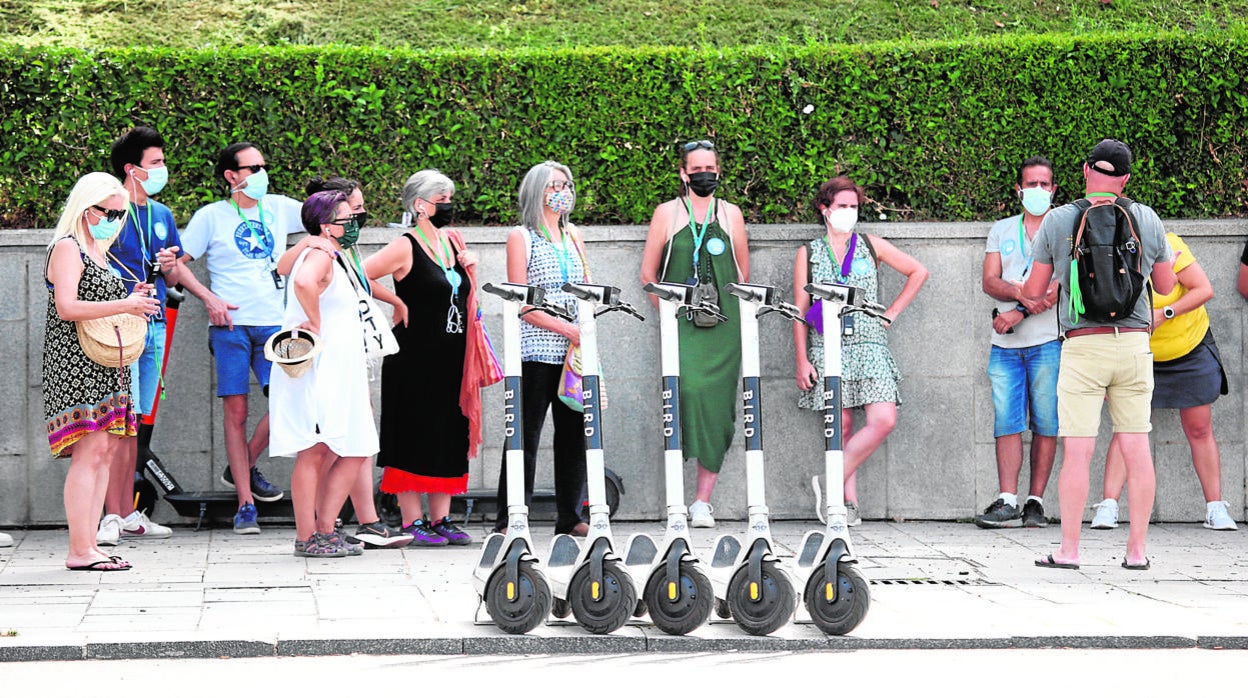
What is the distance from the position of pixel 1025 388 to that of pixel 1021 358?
18cm

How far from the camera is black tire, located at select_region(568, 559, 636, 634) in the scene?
20.2 feet

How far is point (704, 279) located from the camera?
954 centimetres

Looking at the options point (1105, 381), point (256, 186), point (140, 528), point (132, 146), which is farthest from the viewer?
point (256, 186)

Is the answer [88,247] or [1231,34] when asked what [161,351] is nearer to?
[88,247]

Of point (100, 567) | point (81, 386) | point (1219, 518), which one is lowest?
point (1219, 518)

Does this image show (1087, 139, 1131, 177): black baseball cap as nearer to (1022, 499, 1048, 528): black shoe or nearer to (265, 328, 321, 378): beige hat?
(1022, 499, 1048, 528): black shoe

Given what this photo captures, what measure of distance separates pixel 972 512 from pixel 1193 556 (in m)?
1.76

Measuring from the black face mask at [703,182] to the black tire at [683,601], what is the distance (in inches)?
144

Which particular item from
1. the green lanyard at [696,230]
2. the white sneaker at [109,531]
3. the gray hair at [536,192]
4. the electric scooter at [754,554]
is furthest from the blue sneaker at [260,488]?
the electric scooter at [754,554]

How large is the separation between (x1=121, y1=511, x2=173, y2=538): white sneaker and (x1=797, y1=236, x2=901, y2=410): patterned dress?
12.6ft

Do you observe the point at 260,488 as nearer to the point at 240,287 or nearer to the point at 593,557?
the point at 240,287

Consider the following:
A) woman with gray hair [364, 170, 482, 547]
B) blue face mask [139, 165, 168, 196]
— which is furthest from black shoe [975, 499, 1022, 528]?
blue face mask [139, 165, 168, 196]

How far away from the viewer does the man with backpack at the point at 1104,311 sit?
7781 mm

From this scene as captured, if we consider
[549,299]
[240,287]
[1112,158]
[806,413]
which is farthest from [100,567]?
[1112,158]
